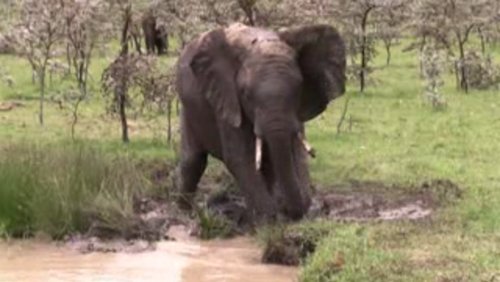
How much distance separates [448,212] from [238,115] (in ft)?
7.18

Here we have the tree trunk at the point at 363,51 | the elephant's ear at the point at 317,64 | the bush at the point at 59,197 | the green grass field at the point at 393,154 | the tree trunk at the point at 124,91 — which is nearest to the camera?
the green grass field at the point at 393,154

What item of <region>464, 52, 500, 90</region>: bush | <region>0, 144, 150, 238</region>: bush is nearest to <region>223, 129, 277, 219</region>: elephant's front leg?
<region>0, 144, 150, 238</region>: bush

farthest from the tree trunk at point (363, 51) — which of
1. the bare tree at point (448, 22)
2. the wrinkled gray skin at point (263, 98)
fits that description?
the wrinkled gray skin at point (263, 98)

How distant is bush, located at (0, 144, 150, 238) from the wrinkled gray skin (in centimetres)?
108

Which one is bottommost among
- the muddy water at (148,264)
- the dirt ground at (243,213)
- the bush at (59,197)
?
the muddy water at (148,264)

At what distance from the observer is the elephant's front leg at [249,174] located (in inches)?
447

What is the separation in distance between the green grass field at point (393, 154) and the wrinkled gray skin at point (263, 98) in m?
0.78

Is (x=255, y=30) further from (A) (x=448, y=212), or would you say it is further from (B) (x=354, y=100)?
(B) (x=354, y=100)

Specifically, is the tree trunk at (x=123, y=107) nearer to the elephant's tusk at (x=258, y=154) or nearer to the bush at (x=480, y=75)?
the elephant's tusk at (x=258, y=154)

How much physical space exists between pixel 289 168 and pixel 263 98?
65cm

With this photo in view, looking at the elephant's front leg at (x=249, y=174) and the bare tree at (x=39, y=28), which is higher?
the bare tree at (x=39, y=28)

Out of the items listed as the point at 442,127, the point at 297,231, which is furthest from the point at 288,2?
the point at 297,231

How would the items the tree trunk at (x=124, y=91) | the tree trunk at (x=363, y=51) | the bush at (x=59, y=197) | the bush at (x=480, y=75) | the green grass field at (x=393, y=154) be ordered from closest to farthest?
the green grass field at (x=393, y=154) < the bush at (x=59, y=197) < the tree trunk at (x=124, y=91) < the tree trunk at (x=363, y=51) < the bush at (x=480, y=75)

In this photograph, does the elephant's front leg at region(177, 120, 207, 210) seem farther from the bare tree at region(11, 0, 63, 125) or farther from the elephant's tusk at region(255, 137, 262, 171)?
the bare tree at region(11, 0, 63, 125)
